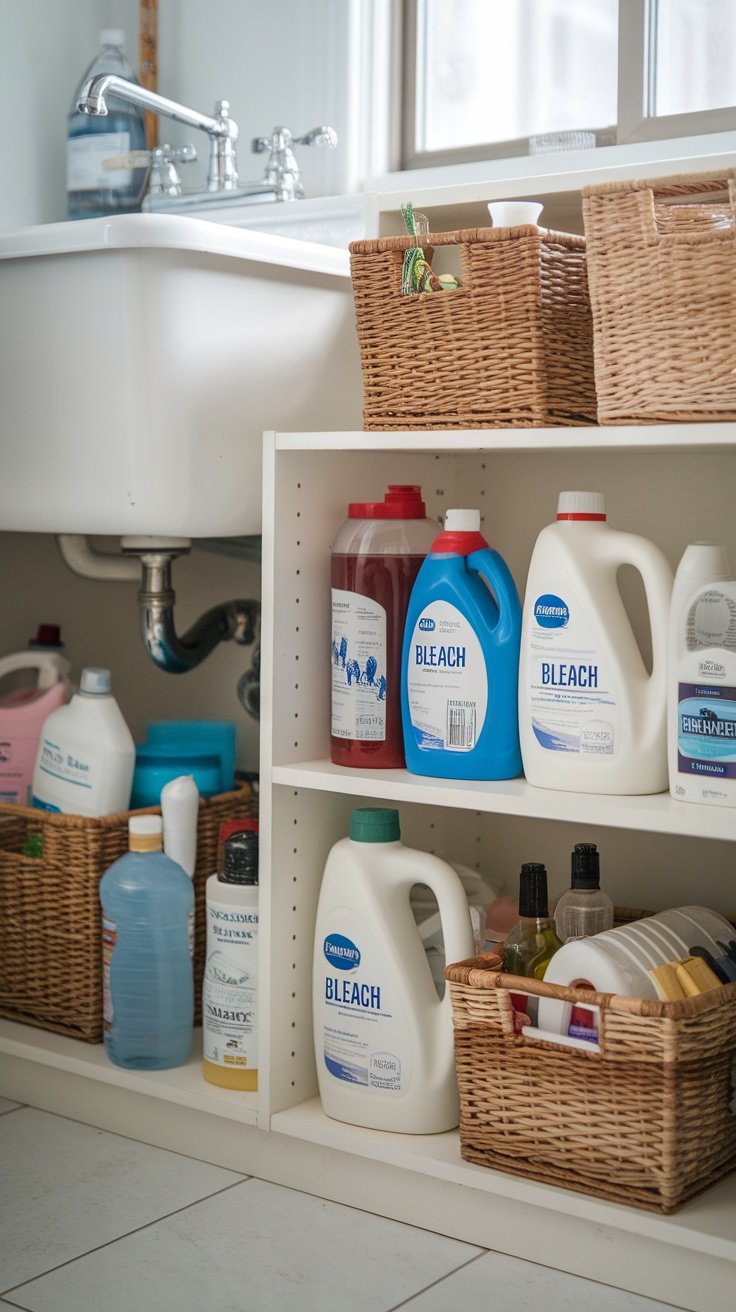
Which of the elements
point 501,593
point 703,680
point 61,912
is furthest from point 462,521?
point 61,912

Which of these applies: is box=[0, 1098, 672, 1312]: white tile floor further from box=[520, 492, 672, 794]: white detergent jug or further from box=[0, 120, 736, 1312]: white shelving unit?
box=[520, 492, 672, 794]: white detergent jug

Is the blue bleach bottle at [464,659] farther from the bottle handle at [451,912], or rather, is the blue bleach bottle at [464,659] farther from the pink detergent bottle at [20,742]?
the pink detergent bottle at [20,742]

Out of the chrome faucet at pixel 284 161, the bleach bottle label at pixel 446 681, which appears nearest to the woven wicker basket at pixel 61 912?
the bleach bottle label at pixel 446 681

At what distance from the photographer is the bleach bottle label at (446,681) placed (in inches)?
53.3

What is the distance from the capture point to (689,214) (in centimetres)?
117

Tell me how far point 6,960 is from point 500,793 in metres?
0.74

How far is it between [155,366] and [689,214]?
56 centimetres

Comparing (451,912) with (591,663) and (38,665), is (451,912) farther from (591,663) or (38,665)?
(38,665)

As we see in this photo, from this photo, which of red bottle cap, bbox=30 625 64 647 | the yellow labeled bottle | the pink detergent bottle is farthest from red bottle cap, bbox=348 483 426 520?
red bottle cap, bbox=30 625 64 647

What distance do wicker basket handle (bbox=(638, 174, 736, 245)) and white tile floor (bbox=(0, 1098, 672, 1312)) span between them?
900 millimetres

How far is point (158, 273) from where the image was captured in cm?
144

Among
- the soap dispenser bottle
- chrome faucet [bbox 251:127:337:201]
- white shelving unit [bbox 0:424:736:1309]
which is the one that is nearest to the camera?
white shelving unit [bbox 0:424:736:1309]

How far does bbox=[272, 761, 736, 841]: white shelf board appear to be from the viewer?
46.6 inches

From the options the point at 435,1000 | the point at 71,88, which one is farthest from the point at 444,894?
the point at 71,88
